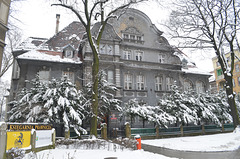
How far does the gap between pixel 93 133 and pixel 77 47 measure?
15175 mm

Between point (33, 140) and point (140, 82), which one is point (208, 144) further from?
point (140, 82)

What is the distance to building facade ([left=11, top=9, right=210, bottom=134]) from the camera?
2139 centimetres

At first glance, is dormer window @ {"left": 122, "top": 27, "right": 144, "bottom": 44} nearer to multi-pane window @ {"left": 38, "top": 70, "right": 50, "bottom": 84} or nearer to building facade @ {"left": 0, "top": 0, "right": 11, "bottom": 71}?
multi-pane window @ {"left": 38, "top": 70, "right": 50, "bottom": 84}

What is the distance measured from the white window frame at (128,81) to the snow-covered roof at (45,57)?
623cm

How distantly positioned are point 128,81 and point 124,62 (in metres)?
2.55

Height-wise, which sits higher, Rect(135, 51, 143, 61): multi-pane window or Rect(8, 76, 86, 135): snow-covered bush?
Rect(135, 51, 143, 61): multi-pane window

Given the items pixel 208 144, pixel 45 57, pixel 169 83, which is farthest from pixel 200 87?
pixel 45 57

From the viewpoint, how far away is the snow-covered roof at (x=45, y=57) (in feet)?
67.3

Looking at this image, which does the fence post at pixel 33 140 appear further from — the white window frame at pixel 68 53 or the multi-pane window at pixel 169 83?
the multi-pane window at pixel 169 83

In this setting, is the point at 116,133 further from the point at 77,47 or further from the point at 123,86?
the point at 77,47

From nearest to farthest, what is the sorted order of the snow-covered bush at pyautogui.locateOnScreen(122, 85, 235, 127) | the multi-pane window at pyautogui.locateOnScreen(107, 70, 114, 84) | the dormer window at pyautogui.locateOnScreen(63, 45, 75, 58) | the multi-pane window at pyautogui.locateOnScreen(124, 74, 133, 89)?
the snow-covered bush at pyautogui.locateOnScreen(122, 85, 235, 127) < the multi-pane window at pyautogui.locateOnScreen(107, 70, 114, 84) < the dormer window at pyautogui.locateOnScreen(63, 45, 75, 58) < the multi-pane window at pyautogui.locateOnScreen(124, 74, 133, 89)

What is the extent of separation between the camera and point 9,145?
7.78 m

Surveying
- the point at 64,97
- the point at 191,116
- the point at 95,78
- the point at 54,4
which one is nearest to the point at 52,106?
the point at 64,97

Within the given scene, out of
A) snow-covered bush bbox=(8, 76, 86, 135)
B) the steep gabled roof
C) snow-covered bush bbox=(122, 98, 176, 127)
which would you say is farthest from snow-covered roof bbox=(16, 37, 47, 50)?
snow-covered bush bbox=(122, 98, 176, 127)
